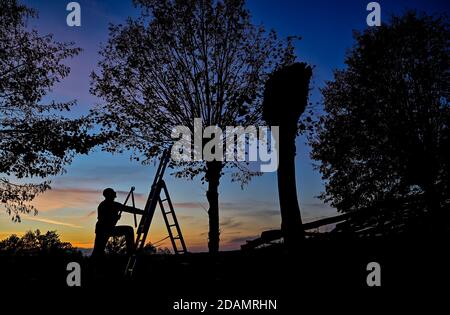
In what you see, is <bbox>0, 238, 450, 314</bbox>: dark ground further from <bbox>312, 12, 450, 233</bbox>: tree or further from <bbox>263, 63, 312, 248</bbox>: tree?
<bbox>312, 12, 450, 233</bbox>: tree

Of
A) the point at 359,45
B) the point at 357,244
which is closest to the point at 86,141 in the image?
the point at 357,244

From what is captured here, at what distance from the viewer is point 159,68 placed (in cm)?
1819

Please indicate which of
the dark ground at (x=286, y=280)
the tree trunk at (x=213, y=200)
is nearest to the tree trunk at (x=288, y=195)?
the dark ground at (x=286, y=280)

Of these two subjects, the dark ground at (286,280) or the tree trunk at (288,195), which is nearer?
the dark ground at (286,280)

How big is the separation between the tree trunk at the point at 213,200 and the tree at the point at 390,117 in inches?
404

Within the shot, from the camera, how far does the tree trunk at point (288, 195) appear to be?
236 inches

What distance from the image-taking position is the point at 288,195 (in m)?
6.16

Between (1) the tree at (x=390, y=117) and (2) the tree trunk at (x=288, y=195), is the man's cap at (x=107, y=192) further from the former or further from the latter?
(1) the tree at (x=390, y=117)

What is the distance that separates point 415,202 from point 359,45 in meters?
16.6

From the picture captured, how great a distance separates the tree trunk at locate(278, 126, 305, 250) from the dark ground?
30 cm

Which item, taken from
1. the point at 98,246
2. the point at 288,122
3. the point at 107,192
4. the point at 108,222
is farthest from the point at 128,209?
the point at 288,122

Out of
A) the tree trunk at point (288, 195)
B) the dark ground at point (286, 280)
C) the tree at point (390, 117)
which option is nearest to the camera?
the dark ground at point (286, 280)

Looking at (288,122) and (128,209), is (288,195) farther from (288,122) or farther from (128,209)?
(128,209)

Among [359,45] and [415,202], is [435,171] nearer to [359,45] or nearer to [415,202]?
[359,45]
